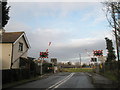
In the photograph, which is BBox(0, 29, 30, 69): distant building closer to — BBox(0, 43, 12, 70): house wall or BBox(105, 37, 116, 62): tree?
BBox(0, 43, 12, 70): house wall

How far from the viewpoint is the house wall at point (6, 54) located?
2181 centimetres

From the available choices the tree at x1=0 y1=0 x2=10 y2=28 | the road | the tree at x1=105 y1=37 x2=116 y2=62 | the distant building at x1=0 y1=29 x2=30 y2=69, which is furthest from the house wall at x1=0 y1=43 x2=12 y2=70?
the tree at x1=105 y1=37 x2=116 y2=62

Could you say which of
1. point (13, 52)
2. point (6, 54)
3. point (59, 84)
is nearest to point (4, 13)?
point (13, 52)

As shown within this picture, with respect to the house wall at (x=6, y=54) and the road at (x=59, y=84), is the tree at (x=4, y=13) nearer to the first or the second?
the road at (x=59, y=84)

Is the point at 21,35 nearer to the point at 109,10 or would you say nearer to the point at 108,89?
the point at 109,10

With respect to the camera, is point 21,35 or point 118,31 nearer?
point 118,31

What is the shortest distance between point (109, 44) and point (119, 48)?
27471 mm

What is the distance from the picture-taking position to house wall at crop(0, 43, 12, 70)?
859 inches

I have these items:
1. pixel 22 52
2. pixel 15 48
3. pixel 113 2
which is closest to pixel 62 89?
pixel 113 2

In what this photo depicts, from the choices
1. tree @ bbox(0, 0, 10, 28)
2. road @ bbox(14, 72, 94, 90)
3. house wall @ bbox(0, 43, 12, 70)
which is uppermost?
tree @ bbox(0, 0, 10, 28)

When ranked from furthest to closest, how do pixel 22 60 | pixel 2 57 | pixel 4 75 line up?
pixel 22 60 < pixel 2 57 < pixel 4 75

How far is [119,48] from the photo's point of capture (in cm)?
1323

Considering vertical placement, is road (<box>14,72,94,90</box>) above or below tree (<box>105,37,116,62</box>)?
below

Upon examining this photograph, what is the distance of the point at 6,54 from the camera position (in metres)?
22.0
